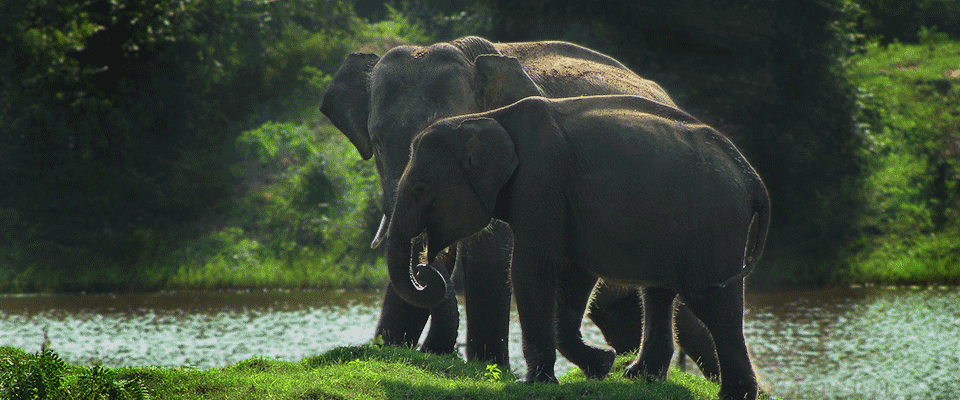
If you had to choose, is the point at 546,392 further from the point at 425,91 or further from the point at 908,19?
the point at 908,19

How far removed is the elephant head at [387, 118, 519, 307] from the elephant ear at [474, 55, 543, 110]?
168cm

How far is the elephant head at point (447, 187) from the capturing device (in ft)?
22.5

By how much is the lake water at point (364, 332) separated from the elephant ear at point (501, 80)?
149 inches

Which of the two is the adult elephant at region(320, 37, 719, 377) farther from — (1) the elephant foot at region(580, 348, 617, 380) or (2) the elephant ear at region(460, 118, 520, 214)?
(1) the elephant foot at region(580, 348, 617, 380)

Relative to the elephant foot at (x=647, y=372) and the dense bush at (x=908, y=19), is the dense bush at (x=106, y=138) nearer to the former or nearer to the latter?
the elephant foot at (x=647, y=372)

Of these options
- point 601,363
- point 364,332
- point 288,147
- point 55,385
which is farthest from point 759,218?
point 288,147

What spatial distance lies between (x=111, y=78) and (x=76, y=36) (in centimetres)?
168

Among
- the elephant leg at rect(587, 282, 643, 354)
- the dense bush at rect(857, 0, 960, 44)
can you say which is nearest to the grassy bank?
the dense bush at rect(857, 0, 960, 44)

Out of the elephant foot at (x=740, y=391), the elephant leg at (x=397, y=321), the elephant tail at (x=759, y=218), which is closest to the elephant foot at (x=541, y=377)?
the elephant foot at (x=740, y=391)

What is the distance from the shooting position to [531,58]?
9.91m

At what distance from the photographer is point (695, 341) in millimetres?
8836

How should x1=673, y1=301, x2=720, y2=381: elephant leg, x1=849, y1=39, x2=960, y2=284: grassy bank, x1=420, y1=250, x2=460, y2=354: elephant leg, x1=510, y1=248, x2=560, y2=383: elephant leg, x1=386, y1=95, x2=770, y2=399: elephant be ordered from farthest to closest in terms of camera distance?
x1=849, y1=39, x2=960, y2=284: grassy bank
x1=420, y1=250, x2=460, y2=354: elephant leg
x1=673, y1=301, x2=720, y2=381: elephant leg
x1=510, y1=248, x2=560, y2=383: elephant leg
x1=386, y1=95, x2=770, y2=399: elephant

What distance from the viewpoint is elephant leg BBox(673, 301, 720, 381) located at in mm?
8789

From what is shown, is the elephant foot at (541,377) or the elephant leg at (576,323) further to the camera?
the elephant leg at (576,323)
